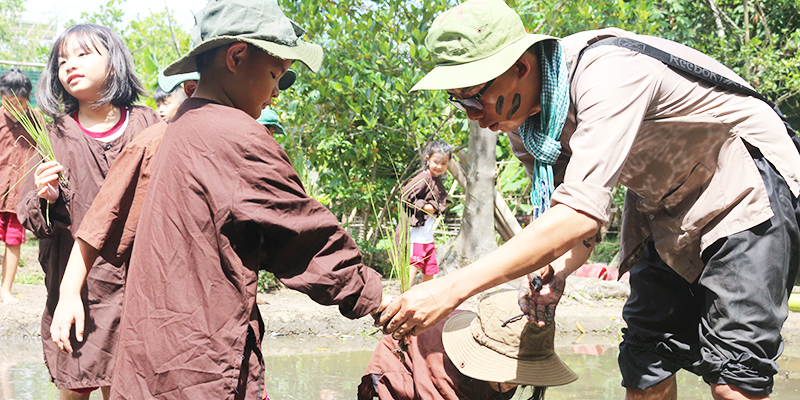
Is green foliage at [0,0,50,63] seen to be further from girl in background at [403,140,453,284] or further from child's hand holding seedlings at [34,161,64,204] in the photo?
child's hand holding seedlings at [34,161,64,204]

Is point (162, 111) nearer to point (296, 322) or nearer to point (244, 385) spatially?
point (296, 322)

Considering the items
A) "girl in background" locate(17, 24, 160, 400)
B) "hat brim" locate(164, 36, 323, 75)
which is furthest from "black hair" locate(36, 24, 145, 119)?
"hat brim" locate(164, 36, 323, 75)

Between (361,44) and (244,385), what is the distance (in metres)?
5.23

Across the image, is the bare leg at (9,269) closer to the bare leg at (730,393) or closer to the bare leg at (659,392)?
the bare leg at (659,392)

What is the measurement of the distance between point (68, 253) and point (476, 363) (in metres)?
1.70

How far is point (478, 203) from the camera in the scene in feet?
23.1

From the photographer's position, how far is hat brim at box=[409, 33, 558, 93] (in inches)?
79.3

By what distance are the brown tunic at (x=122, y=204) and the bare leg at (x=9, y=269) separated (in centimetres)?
368

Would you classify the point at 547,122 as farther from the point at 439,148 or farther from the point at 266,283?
the point at 266,283

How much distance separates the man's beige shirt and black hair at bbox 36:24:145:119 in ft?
6.03

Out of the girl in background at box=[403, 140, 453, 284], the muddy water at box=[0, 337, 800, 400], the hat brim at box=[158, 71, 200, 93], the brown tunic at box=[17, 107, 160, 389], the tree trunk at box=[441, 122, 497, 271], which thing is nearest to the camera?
the brown tunic at box=[17, 107, 160, 389]

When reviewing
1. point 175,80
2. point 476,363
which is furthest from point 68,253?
point 476,363

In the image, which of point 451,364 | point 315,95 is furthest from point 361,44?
point 451,364

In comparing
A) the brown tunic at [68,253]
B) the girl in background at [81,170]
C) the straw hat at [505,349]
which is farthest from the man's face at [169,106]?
the straw hat at [505,349]
